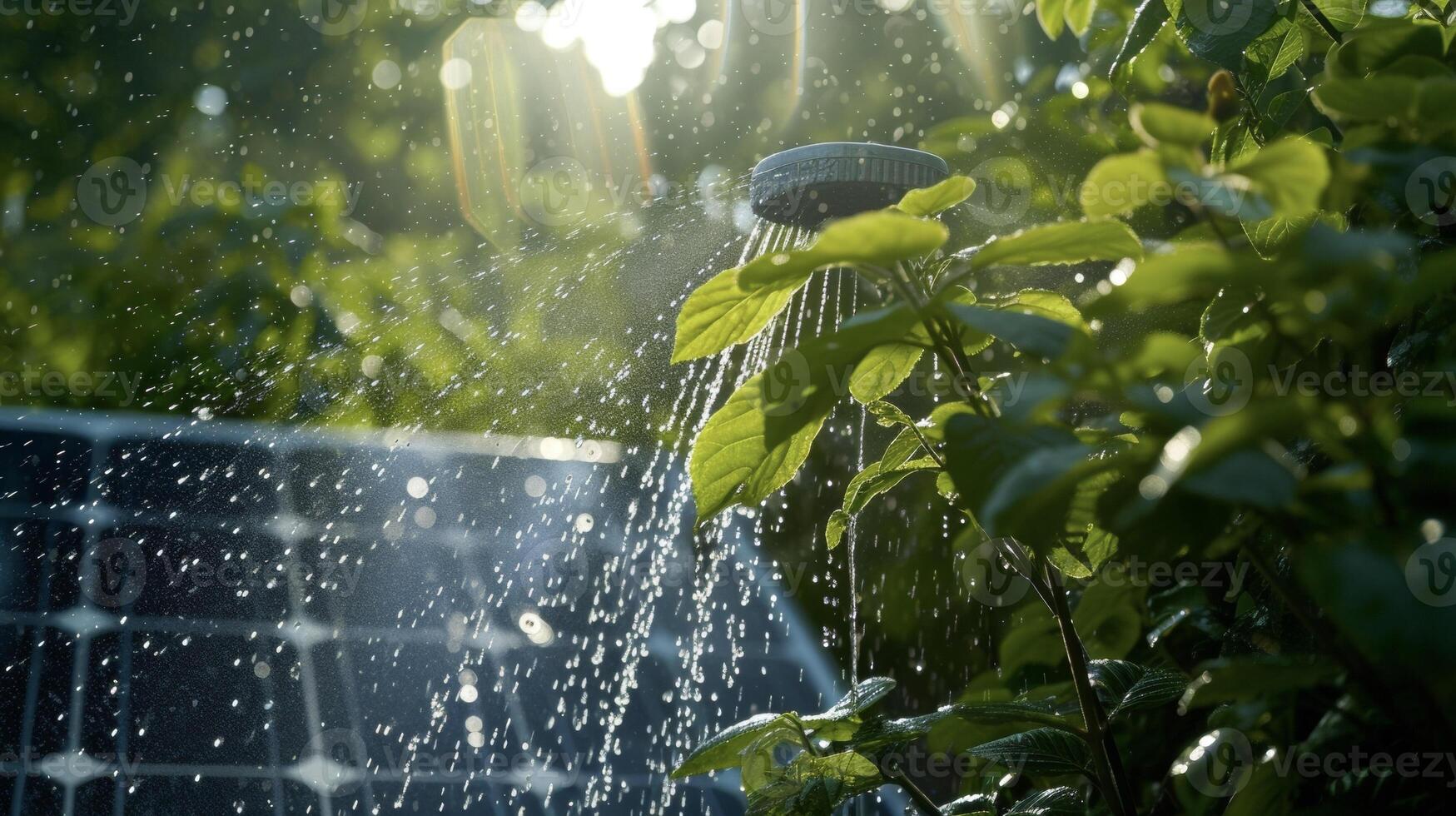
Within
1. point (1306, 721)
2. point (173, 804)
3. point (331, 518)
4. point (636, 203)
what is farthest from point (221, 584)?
point (1306, 721)

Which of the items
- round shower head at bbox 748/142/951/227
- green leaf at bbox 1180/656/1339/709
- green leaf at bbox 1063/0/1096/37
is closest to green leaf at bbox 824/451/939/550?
green leaf at bbox 1180/656/1339/709

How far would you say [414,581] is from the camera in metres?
7.67

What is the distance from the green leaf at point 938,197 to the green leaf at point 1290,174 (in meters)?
0.20

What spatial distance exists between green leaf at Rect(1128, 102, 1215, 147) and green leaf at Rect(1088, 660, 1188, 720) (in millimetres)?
465

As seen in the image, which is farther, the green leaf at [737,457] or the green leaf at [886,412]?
the green leaf at [886,412]

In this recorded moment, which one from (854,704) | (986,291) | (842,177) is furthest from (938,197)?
(986,291)

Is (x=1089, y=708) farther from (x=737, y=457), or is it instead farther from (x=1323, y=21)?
(x=1323, y=21)

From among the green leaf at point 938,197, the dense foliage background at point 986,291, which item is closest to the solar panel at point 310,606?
the dense foliage background at point 986,291

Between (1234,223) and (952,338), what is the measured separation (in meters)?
0.21

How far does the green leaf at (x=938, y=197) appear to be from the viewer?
0.60m

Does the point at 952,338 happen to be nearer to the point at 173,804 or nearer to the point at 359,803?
the point at 173,804

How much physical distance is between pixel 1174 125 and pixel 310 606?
277 inches

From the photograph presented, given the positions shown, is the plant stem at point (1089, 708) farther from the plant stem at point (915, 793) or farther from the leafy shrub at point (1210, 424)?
the plant stem at point (915, 793)

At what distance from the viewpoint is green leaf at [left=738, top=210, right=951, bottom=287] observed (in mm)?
466
